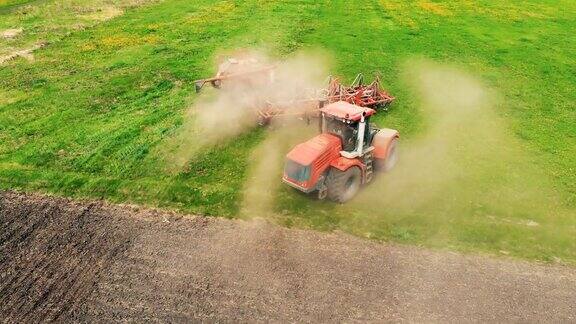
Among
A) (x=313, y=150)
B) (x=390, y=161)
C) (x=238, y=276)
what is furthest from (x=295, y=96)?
(x=238, y=276)

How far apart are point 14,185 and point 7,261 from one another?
12.4 feet

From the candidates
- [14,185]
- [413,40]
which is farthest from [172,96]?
[413,40]

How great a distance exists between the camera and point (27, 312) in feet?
34.4

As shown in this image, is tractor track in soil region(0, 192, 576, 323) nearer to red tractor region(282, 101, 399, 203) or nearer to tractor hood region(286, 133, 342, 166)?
red tractor region(282, 101, 399, 203)

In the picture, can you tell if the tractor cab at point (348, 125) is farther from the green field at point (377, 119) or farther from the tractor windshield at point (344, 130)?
the green field at point (377, 119)

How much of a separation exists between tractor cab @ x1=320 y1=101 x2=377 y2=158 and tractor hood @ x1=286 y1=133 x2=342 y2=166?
0.29 m

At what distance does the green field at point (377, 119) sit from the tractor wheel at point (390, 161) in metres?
0.30

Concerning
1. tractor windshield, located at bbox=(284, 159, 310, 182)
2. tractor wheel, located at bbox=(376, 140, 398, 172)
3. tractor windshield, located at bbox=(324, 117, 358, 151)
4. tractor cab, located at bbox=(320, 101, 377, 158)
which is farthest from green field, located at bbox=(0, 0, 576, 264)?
tractor windshield, located at bbox=(324, 117, 358, 151)

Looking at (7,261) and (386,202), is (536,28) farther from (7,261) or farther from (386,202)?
(7,261)

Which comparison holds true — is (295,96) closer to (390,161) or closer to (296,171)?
(390,161)

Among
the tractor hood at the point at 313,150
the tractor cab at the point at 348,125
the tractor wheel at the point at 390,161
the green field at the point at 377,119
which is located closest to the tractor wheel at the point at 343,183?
the green field at the point at 377,119

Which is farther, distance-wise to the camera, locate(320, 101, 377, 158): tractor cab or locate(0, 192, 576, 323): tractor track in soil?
locate(320, 101, 377, 158): tractor cab

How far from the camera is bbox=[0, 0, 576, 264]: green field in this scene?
45.2 ft

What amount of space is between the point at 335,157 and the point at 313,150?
0.96 m
